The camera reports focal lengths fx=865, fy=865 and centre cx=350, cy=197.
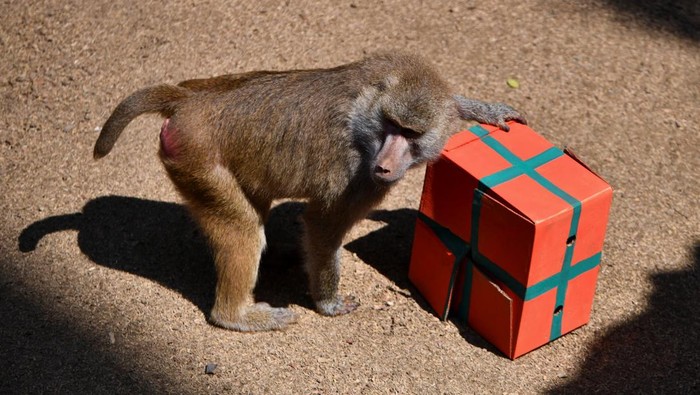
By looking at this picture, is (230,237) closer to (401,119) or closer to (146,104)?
(146,104)

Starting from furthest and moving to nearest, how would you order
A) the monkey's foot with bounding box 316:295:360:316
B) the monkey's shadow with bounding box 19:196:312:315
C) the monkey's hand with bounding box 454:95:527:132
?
the monkey's shadow with bounding box 19:196:312:315 < the monkey's foot with bounding box 316:295:360:316 < the monkey's hand with bounding box 454:95:527:132

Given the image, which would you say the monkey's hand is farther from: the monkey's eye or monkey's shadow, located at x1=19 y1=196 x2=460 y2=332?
monkey's shadow, located at x1=19 y1=196 x2=460 y2=332

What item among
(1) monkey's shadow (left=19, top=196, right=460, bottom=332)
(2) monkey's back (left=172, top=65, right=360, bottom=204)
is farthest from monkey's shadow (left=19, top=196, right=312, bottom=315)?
(2) monkey's back (left=172, top=65, right=360, bottom=204)

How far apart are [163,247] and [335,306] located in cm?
118

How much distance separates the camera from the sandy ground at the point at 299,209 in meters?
4.55

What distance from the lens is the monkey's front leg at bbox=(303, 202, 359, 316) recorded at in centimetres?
462

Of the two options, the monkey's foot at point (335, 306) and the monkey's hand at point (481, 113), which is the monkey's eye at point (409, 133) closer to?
the monkey's hand at point (481, 113)

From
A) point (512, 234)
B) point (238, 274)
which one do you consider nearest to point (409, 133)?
point (512, 234)

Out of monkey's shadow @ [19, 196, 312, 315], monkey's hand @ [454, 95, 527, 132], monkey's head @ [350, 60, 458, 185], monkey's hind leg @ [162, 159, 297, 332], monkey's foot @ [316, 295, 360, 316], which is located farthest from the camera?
monkey's shadow @ [19, 196, 312, 315]

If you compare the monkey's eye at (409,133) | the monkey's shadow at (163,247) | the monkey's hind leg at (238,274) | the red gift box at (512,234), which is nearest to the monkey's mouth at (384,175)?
the monkey's eye at (409,133)

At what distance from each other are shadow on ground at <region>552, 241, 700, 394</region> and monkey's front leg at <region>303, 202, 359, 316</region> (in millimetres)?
1306

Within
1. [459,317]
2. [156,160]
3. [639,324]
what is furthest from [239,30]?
[639,324]

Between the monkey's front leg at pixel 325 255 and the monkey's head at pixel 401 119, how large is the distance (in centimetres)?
42

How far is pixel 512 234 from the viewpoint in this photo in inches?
168
